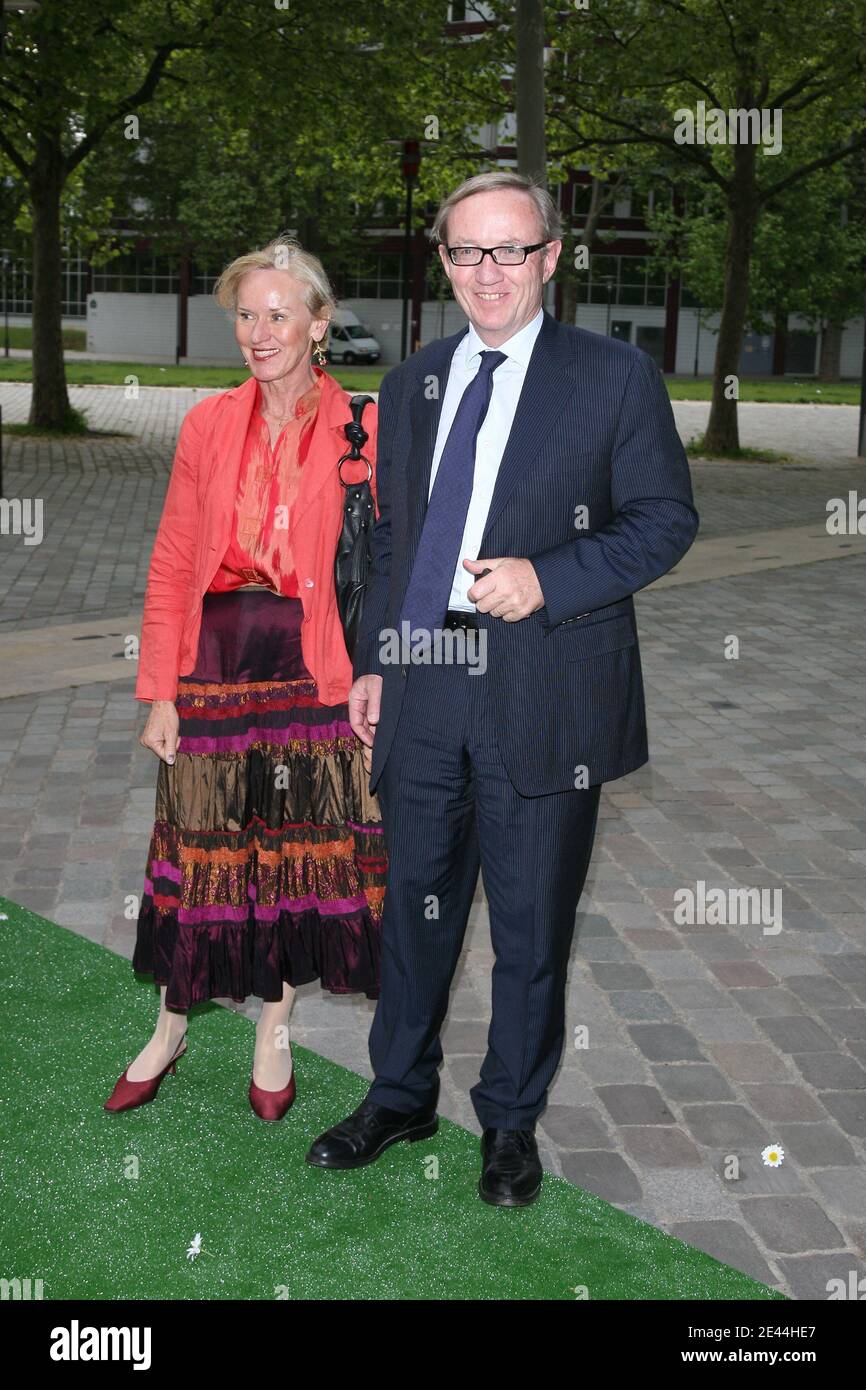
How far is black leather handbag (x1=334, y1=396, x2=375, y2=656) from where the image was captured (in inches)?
154

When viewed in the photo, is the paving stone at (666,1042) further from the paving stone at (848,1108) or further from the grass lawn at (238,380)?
the grass lawn at (238,380)

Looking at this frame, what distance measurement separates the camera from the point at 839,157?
24.8 m

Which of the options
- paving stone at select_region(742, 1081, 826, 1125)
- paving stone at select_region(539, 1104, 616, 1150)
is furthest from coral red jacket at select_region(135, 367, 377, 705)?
paving stone at select_region(742, 1081, 826, 1125)

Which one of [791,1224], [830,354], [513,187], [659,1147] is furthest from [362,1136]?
[830,354]

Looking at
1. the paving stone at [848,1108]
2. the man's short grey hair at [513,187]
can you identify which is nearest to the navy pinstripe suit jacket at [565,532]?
the man's short grey hair at [513,187]

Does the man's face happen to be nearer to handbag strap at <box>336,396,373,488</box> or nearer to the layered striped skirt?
handbag strap at <box>336,396,373,488</box>

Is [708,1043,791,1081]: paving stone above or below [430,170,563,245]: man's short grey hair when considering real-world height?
below

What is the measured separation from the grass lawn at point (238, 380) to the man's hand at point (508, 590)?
38.9 m

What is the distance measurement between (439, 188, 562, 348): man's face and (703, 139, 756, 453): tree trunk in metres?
21.1

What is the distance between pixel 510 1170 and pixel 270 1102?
2.56ft

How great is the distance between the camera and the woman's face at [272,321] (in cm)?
386

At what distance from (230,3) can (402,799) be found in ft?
69.4

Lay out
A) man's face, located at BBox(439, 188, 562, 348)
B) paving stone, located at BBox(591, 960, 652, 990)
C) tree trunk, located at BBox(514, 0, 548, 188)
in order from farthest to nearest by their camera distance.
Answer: tree trunk, located at BBox(514, 0, 548, 188)
paving stone, located at BBox(591, 960, 652, 990)
man's face, located at BBox(439, 188, 562, 348)
